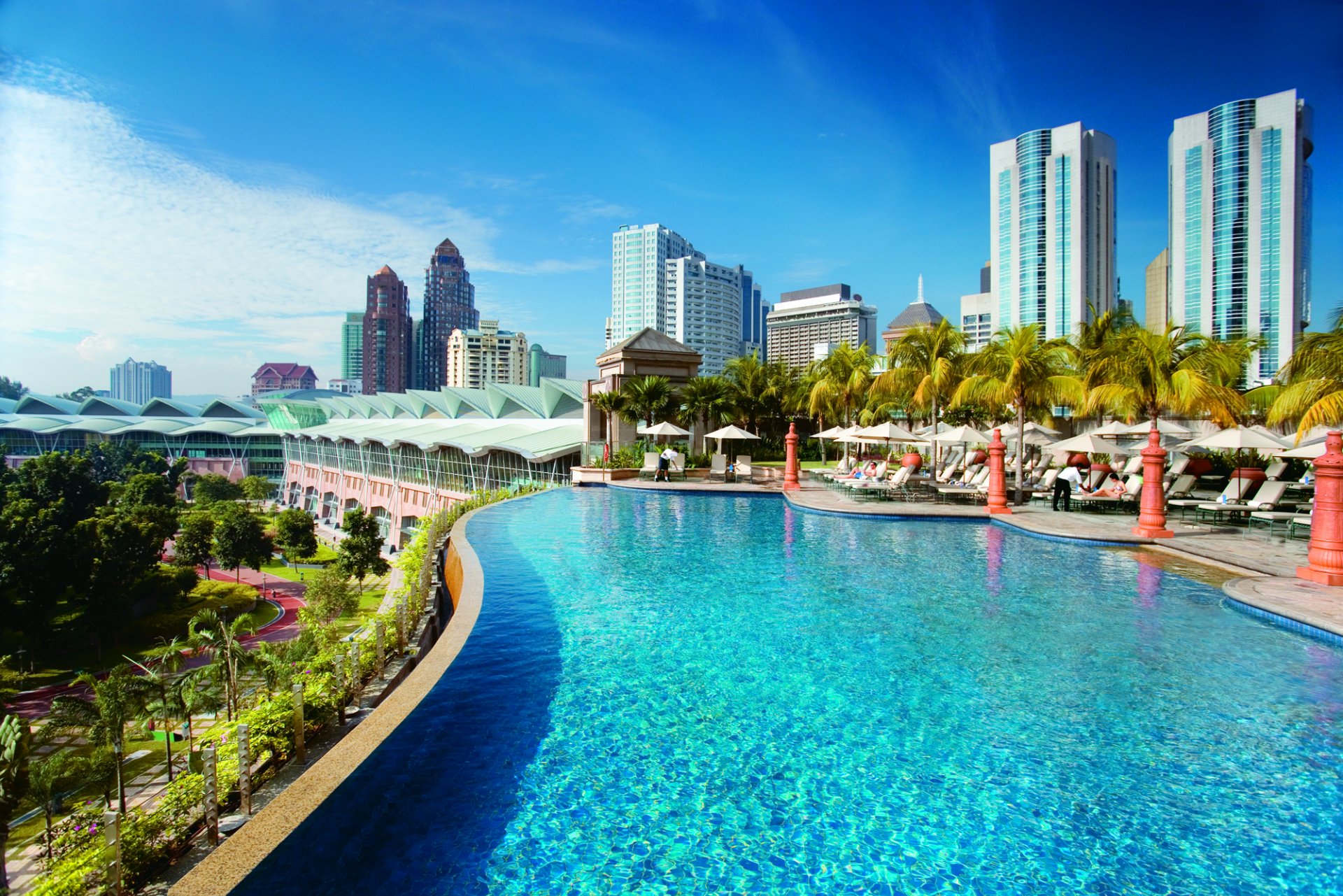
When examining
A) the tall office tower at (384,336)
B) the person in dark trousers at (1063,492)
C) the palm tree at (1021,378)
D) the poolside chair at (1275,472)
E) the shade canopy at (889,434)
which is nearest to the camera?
the poolside chair at (1275,472)

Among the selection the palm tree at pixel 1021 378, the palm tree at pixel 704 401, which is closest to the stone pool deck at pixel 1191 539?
the palm tree at pixel 1021 378

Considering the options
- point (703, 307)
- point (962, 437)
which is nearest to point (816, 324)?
point (703, 307)

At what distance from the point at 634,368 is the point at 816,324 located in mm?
133233

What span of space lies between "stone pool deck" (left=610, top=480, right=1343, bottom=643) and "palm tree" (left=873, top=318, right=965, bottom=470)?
161 inches

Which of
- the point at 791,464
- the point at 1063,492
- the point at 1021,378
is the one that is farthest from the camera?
the point at 791,464

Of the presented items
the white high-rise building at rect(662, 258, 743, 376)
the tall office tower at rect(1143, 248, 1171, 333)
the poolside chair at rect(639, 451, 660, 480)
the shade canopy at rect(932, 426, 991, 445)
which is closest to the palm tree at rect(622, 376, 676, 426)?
the poolside chair at rect(639, 451, 660, 480)

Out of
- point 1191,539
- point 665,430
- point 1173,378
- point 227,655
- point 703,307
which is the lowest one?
point 227,655

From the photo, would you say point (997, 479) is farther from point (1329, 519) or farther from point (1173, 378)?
point (1329, 519)

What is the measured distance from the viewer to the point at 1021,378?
690 inches

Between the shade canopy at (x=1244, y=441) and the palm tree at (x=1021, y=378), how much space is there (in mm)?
2882

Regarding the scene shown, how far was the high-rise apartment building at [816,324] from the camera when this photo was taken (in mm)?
151375

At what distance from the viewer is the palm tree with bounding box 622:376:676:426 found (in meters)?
26.7

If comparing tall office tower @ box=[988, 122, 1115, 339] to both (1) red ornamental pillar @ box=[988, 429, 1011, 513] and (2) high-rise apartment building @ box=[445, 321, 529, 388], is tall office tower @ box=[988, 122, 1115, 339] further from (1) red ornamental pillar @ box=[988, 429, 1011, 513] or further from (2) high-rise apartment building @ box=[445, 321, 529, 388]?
(2) high-rise apartment building @ box=[445, 321, 529, 388]

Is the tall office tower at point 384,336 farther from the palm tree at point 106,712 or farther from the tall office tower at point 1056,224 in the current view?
the palm tree at point 106,712
